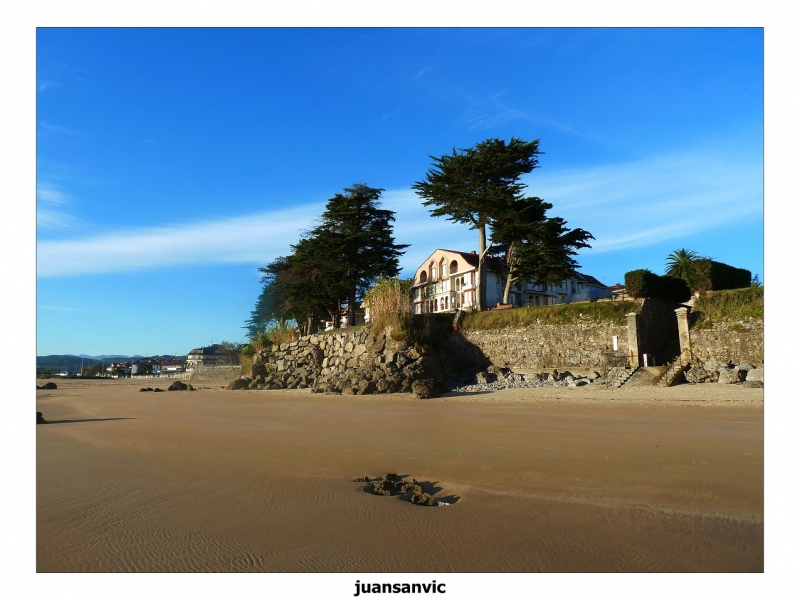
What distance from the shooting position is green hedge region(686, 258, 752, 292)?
18.8 meters

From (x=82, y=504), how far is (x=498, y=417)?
767 cm

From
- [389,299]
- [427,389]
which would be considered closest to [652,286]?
[427,389]

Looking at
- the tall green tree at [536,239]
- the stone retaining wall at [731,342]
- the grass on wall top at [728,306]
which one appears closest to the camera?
the stone retaining wall at [731,342]

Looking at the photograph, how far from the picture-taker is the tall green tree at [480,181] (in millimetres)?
28734

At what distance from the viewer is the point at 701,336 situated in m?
18.2

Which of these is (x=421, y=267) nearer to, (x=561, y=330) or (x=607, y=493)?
(x=561, y=330)

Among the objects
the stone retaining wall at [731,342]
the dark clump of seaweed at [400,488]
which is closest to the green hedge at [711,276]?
the stone retaining wall at [731,342]

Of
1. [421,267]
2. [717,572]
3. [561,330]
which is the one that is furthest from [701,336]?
[421,267]

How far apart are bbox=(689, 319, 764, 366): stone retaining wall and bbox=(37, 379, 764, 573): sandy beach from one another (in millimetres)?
8696

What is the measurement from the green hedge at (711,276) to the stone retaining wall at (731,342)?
1627 mm

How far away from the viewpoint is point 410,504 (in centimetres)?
463

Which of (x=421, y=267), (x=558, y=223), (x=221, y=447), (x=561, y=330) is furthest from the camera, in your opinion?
(x=421, y=267)

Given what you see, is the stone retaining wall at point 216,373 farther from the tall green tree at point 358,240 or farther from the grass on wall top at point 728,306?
the grass on wall top at point 728,306

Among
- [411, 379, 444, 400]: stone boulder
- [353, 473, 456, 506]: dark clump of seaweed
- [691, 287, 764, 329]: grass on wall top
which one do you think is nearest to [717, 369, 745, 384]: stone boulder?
[691, 287, 764, 329]: grass on wall top
